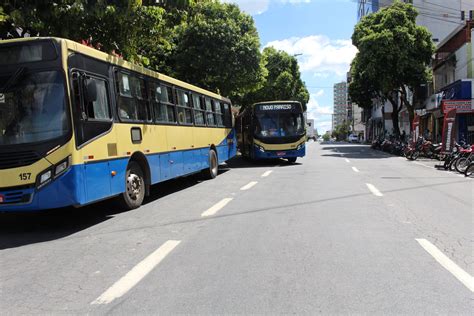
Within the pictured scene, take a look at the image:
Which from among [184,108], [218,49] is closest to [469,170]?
[184,108]

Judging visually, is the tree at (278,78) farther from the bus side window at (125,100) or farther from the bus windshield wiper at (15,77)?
the bus windshield wiper at (15,77)

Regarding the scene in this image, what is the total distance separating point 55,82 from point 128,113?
224 centimetres

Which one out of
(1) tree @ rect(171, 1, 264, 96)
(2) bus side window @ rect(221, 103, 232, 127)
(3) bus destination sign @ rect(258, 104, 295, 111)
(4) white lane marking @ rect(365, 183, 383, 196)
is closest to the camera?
(4) white lane marking @ rect(365, 183, 383, 196)

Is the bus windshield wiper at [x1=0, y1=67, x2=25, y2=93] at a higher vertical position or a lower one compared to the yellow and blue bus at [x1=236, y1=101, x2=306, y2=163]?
higher

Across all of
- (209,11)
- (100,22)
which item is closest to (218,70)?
(209,11)

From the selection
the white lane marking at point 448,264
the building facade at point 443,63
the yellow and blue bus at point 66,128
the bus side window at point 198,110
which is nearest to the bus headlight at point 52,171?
the yellow and blue bus at point 66,128

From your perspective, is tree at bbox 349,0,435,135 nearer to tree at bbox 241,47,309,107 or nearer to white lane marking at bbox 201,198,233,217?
tree at bbox 241,47,309,107

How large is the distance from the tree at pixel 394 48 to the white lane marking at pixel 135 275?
95.0 ft

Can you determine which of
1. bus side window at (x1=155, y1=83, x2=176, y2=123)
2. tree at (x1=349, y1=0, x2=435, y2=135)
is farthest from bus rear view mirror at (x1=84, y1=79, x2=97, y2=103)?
tree at (x1=349, y1=0, x2=435, y2=135)

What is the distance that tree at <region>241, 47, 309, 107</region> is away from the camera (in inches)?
1868

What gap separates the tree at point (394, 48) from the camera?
3228 centimetres

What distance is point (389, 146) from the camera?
35.9 m

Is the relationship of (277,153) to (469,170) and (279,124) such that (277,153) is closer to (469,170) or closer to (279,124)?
(279,124)

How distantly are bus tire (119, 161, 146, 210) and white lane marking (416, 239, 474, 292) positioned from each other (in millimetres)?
5505
